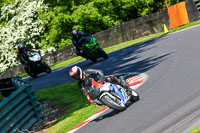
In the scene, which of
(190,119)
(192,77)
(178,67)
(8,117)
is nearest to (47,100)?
(8,117)

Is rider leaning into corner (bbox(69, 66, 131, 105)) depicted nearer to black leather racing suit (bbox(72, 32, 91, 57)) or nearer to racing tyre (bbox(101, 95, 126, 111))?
racing tyre (bbox(101, 95, 126, 111))

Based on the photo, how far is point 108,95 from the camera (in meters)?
9.05

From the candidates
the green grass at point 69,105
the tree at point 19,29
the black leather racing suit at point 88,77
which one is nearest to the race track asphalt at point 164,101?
the black leather racing suit at point 88,77

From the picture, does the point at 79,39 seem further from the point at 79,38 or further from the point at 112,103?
the point at 112,103

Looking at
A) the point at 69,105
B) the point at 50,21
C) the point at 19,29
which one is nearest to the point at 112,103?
the point at 69,105

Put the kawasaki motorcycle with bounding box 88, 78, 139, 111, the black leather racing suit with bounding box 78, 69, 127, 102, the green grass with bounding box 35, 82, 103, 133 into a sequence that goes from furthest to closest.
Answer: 1. the green grass with bounding box 35, 82, 103, 133
2. the black leather racing suit with bounding box 78, 69, 127, 102
3. the kawasaki motorcycle with bounding box 88, 78, 139, 111

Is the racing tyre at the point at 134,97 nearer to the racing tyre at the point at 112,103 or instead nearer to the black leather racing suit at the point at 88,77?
the racing tyre at the point at 112,103

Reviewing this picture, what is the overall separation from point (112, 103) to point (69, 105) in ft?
14.3

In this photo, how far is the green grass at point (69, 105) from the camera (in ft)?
34.9

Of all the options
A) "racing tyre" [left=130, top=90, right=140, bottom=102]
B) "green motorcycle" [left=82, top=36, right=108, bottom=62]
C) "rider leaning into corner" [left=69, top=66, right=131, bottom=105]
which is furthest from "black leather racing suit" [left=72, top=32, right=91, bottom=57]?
→ "rider leaning into corner" [left=69, top=66, right=131, bottom=105]

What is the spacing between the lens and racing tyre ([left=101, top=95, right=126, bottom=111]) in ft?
29.4

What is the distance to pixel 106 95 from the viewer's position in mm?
9047

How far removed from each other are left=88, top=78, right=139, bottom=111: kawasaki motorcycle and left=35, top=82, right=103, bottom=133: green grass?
5.21 feet

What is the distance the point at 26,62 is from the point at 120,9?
20.7 meters
